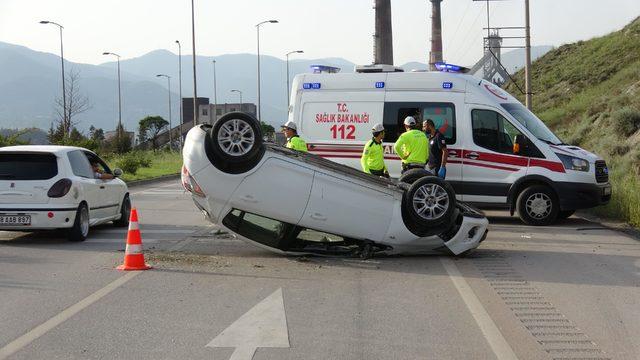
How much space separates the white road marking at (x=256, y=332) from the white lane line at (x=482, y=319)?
160 cm

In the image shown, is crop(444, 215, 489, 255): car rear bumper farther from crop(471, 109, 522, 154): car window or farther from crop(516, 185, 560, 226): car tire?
crop(471, 109, 522, 154): car window

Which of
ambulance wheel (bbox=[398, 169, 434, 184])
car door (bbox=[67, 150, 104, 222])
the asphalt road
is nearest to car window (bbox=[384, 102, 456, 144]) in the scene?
the asphalt road

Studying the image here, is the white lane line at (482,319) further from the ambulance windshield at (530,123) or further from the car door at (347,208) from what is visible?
the ambulance windshield at (530,123)

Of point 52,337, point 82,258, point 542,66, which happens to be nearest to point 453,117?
point 82,258

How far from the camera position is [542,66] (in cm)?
6269

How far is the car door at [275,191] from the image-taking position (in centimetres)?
959

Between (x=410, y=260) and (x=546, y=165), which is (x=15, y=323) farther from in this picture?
(x=546, y=165)

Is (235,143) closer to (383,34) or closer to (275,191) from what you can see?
(275,191)

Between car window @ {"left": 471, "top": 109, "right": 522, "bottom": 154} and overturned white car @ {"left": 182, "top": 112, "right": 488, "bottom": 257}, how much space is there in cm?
469

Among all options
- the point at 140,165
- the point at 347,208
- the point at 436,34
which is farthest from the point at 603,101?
the point at 436,34

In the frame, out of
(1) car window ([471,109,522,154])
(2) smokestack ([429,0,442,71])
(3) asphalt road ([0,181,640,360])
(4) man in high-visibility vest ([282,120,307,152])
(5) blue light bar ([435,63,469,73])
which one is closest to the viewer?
(3) asphalt road ([0,181,640,360])

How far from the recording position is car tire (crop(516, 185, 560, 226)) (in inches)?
568

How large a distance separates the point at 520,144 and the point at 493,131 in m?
0.55

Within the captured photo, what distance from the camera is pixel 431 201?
9930mm
